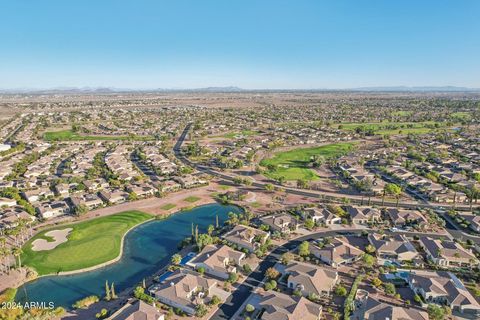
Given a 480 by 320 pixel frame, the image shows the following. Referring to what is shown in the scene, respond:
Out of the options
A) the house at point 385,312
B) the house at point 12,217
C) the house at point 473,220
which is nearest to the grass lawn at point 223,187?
the house at point 12,217

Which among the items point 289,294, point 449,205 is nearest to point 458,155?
point 449,205

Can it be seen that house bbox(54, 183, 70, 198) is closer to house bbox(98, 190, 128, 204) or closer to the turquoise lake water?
house bbox(98, 190, 128, 204)

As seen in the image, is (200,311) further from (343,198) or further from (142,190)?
(343,198)

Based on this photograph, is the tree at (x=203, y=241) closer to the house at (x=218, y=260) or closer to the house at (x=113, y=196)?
the house at (x=218, y=260)

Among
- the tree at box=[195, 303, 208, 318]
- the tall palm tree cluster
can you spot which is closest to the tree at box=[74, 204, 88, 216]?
the tall palm tree cluster

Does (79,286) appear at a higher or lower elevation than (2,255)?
lower

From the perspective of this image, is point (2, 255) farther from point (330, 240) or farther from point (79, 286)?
point (330, 240)

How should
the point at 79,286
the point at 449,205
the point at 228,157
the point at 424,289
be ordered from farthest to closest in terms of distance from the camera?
the point at 228,157, the point at 449,205, the point at 79,286, the point at 424,289

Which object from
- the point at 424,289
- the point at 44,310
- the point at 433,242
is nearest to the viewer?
the point at 44,310
